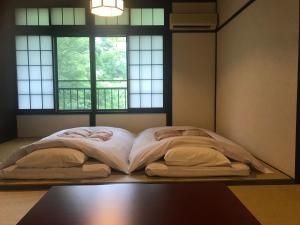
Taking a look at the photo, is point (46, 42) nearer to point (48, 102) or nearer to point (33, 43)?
point (33, 43)

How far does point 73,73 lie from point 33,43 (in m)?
0.93

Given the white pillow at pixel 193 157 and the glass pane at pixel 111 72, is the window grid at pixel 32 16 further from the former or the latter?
the white pillow at pixel 193 157

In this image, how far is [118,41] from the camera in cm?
537

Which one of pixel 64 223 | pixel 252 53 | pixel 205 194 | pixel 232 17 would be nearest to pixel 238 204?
pixel 205 194

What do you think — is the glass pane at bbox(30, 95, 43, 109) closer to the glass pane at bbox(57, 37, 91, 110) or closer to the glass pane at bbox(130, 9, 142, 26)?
the glass pane at bbox(57, 37, 91, 110)

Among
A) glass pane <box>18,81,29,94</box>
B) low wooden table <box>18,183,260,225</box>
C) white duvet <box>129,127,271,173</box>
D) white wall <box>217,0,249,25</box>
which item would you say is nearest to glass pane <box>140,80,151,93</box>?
white wall <box>217,0,249,25</box>

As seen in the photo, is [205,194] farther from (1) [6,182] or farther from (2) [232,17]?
(2) [232,17]

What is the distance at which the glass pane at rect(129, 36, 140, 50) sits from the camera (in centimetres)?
536

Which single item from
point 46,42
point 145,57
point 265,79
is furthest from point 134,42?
point 265,79

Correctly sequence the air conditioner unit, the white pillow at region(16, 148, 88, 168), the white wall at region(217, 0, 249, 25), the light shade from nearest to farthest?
the white pillow at region(16, 148, 88, 168), the light shade, the white wall at region(217, 0, 249, 25), the air conditioner unit

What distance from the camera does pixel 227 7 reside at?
177 inches

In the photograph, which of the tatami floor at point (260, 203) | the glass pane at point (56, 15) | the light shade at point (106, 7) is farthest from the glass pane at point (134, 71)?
the tatami floor at point (260, 203)

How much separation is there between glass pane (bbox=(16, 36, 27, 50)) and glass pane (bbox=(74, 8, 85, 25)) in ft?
3.45

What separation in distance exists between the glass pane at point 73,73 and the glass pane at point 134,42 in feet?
2.70
